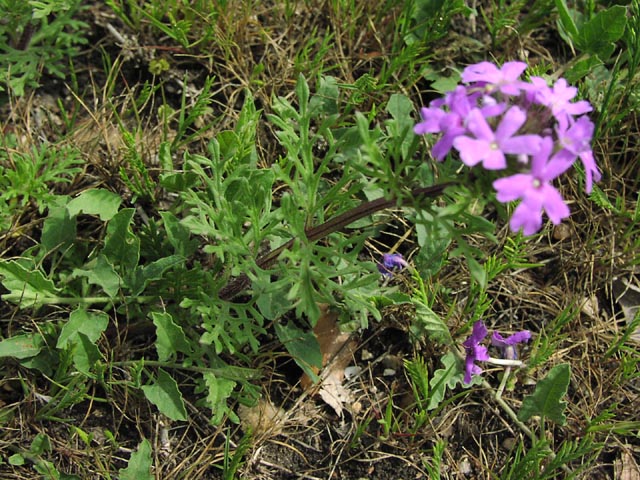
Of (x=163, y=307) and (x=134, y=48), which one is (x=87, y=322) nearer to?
(x=163, y=307)

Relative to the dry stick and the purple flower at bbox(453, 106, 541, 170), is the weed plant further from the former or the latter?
the purple flower at bbox(453, 106, 541, 170)

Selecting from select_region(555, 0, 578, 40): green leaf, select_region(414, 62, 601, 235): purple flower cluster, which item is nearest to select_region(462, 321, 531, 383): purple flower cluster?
select_region(414, 62, 601, 235): purple flower cluster

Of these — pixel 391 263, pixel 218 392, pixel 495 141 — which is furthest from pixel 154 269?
pixel 495 141

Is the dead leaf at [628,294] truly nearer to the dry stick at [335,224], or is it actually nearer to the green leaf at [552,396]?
the green leaf at [552,396]

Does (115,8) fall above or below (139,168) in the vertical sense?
above

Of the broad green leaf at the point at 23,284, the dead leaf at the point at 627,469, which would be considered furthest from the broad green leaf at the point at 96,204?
the dead leaf at the point at 627,469

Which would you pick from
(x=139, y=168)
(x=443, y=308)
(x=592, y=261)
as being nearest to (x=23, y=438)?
(x=139, y=168)
